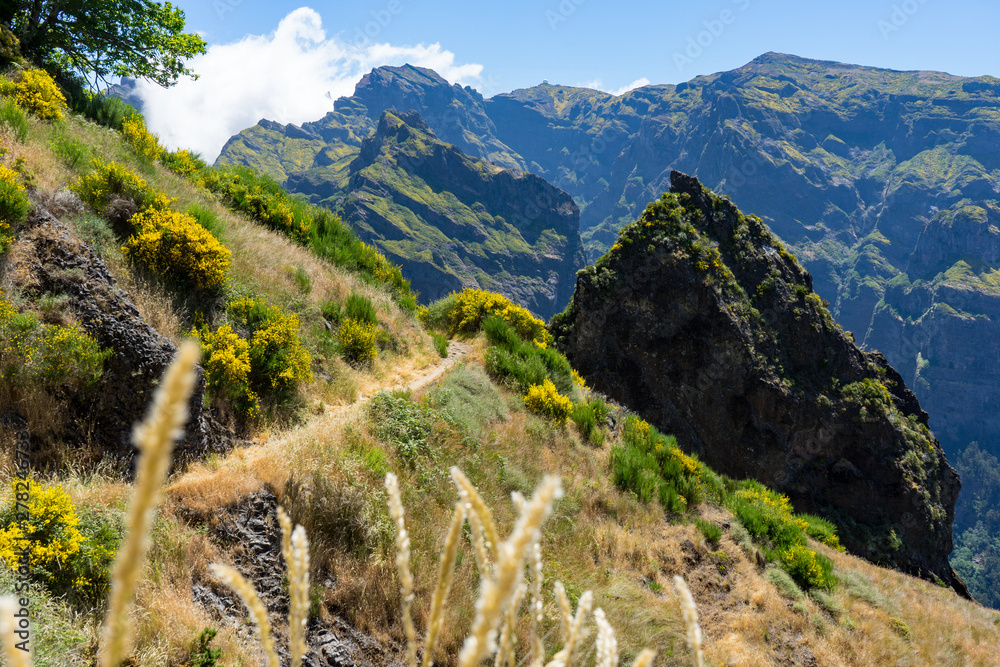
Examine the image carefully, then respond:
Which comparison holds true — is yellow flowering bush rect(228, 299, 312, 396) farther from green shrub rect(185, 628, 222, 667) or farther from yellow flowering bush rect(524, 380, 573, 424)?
yellow flowering bush rect(524, 380, 573, 424)

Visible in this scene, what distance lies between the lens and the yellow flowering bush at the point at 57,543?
3609 mm

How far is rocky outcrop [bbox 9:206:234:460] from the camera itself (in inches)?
213

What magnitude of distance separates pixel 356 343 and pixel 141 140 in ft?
25.9

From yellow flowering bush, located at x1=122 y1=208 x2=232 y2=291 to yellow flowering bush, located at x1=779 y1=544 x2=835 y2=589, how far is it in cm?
1340

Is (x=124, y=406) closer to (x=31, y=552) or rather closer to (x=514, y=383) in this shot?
(x=31, y=552)

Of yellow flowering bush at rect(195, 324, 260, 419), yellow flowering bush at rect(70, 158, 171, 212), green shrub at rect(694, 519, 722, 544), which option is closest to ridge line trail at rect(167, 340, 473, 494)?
yellow flowering bush at rect(195, 324, 260, 419)

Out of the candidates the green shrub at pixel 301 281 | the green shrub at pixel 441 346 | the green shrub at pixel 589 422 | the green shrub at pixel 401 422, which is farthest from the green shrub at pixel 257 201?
the green shrub at pixel 589 422

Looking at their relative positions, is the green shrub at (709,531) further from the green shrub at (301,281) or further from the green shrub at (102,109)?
the green shrub at (102,109)

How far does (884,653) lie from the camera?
8.34 meters

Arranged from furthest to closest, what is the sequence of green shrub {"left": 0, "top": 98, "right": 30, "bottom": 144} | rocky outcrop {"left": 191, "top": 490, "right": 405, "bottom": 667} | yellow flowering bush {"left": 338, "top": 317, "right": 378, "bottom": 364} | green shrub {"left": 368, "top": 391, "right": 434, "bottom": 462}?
1. yellow flowering bush {"left": 338, "top": 317, "right": 378, "bottom": 364}
2. green shrub {"left": 0, "top": 98, "right": 30, "bottom": 144}
3. green shrub {"left": 368, "top": 391, "right": 434, "bottom": 462}
4. rocky outcrop {"left": 191, "top": 490, "right": 405, "bottom": 667}

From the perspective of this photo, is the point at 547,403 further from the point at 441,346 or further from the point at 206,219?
the point at 206,219

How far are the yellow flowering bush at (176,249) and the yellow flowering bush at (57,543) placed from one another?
15.1 ft

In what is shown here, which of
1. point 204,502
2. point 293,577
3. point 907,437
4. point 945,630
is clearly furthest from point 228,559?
point 907,437

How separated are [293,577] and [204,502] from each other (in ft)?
Result: 14.2
